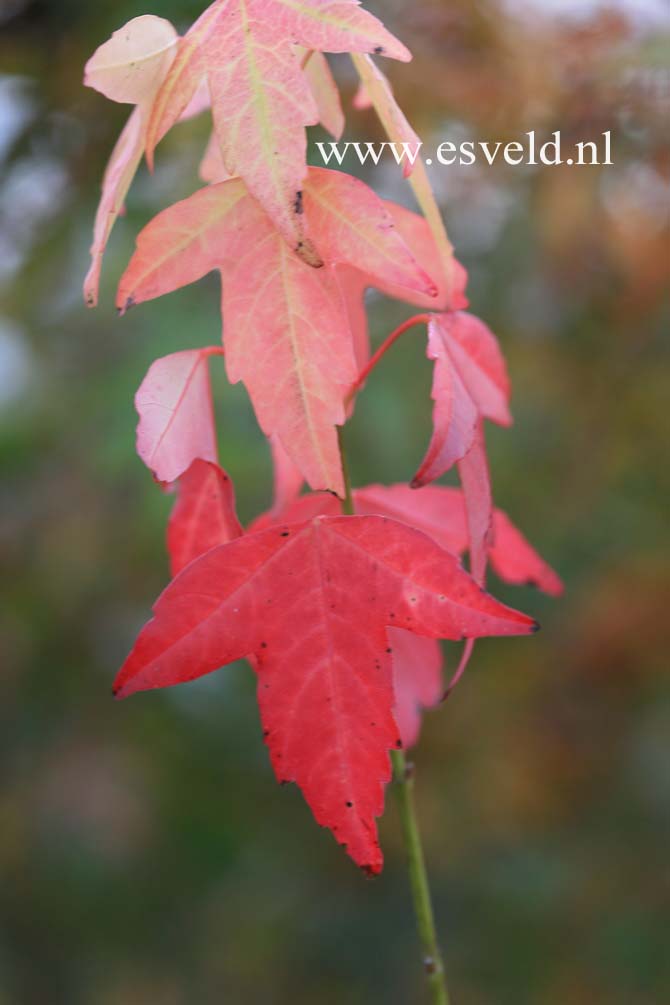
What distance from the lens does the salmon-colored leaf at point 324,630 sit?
19.2 inches

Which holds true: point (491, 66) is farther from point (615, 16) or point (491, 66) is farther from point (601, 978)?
point (601, 978)

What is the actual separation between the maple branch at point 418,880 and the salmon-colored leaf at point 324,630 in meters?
0.08

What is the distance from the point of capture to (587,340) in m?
2.04

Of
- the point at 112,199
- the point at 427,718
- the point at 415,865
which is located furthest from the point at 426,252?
the point at 427,718

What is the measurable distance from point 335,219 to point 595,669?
5.49ft

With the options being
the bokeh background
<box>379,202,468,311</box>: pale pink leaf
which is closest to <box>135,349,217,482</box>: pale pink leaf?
<box>379,202,468,311</box>: pale pink leaf

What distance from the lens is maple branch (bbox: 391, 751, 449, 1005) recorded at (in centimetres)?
56

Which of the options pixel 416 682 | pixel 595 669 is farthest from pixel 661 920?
pixel 416 682

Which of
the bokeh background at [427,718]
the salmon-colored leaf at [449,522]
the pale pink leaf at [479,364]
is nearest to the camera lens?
the pale pink leaf at [479,364]

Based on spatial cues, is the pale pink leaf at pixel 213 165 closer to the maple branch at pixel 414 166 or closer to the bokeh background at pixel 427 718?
the maple branch at pixel 414 166

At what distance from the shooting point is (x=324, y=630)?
1.68ft

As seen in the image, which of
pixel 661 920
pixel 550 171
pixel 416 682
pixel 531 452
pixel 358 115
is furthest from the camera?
pixel 531 452

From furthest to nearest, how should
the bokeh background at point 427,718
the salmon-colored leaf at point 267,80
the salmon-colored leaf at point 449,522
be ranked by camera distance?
1. the bokeh background at point 427,718
2. the salmon-colored leaf at point 449,522
3. the salmon-colored leaf at point 267,80

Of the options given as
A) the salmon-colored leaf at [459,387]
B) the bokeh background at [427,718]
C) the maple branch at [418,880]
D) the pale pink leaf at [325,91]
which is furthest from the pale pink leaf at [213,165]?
the bokeh background at [427,718]
